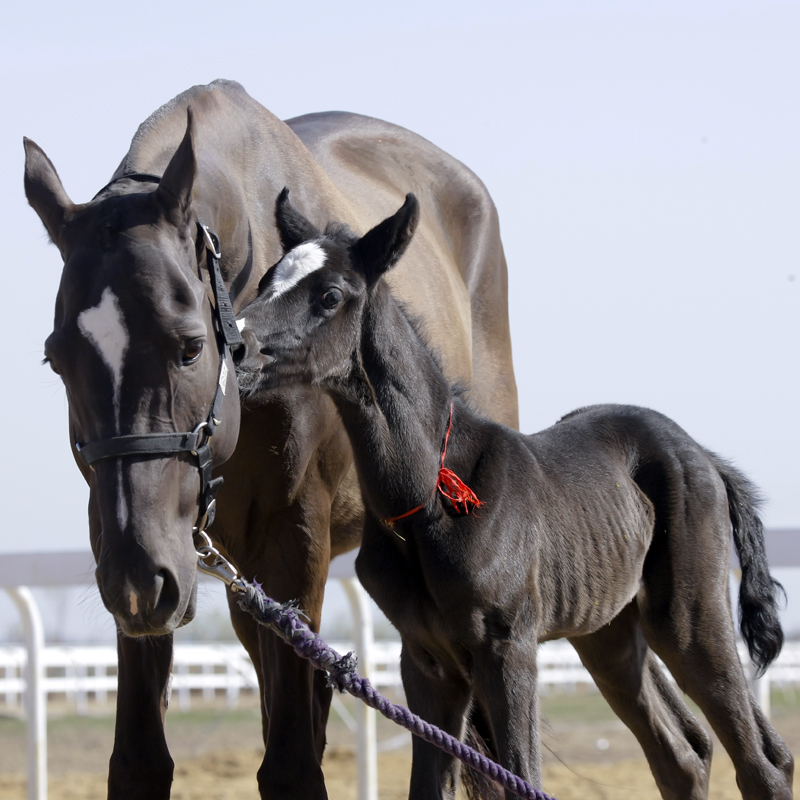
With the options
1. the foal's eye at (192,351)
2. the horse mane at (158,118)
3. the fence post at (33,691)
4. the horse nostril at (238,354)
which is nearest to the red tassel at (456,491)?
the horse nostril at (238,354)

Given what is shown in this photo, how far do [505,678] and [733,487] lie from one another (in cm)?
146

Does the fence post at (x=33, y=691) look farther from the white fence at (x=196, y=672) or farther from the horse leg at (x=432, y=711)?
the white fence at (x=196, y=672)

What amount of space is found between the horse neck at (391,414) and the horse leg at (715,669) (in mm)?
1006

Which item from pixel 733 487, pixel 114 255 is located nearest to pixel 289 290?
pixel 114 255

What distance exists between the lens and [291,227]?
→ 3.70 m

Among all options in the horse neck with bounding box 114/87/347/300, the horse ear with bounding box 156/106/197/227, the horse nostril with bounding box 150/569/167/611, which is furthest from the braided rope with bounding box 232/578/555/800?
the horse neck with bounding box 114/87/347/300

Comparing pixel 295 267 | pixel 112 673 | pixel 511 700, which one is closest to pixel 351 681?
pixel 511 700

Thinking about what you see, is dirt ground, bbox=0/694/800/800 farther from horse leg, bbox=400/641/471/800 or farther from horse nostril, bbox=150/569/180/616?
horse nostril, bbox=150/569/180/616

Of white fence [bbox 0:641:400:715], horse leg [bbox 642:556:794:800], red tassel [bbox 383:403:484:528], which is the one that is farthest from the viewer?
white fence [bbox 0:641:400:715]

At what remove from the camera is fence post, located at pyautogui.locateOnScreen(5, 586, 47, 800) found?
5.54 metres

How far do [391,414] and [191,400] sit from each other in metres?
0.71

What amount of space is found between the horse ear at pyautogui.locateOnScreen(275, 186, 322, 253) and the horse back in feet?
4.23

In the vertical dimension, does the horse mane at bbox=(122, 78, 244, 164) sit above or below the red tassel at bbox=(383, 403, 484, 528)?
above

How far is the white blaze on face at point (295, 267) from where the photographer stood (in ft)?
10.8
